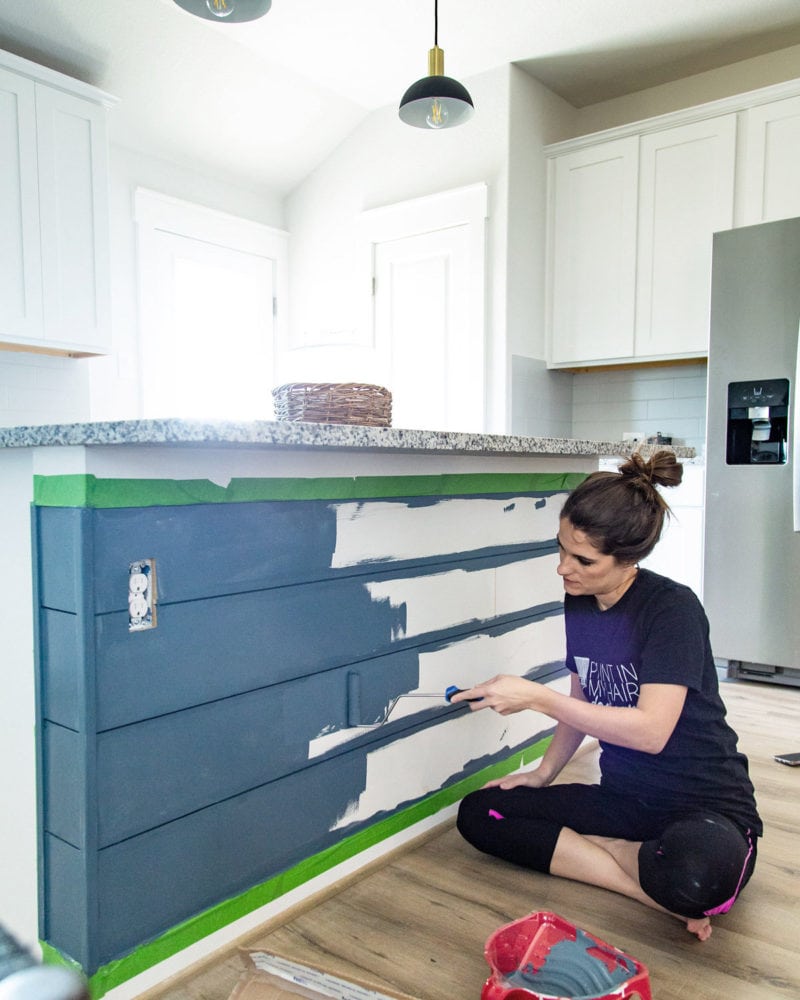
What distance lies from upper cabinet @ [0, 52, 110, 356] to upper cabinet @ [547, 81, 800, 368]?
2.13 m

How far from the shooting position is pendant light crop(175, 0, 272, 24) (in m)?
1.78

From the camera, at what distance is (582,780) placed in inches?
77.1

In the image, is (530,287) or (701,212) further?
(530,287)

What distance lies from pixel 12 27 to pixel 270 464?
263cm

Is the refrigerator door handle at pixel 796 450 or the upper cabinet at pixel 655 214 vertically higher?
the upper cabinet at pixel 655 214

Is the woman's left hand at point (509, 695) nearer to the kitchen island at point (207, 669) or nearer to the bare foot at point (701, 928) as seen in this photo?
the kitchen island at point (207, 669)

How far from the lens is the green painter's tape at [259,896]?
3.71ft

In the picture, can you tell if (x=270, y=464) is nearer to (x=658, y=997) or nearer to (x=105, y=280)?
(x=658, y=997)

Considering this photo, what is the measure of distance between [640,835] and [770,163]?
9.48ft

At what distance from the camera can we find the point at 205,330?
162 inches

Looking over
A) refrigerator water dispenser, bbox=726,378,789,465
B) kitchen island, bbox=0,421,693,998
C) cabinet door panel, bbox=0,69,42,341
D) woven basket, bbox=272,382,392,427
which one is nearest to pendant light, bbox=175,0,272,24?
woven basket, bbox=272,382,392,427

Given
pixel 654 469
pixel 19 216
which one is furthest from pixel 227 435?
pixel 19 216

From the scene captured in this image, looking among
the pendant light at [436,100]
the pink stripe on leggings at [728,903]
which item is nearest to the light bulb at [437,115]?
the pendant light at [436,100]

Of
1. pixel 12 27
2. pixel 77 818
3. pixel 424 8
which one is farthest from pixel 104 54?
pixel 77 818
